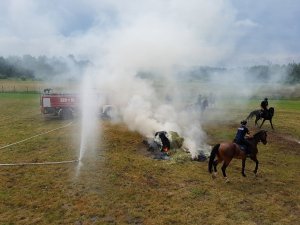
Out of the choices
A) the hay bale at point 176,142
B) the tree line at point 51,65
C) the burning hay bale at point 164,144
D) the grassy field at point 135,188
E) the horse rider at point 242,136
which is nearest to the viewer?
the grassy field at point 135,188

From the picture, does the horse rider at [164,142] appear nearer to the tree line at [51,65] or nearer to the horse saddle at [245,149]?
the horse saddle at [245,149]

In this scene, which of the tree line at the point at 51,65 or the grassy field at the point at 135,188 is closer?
the grassy field at the point at 135,188

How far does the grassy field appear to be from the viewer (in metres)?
13.9

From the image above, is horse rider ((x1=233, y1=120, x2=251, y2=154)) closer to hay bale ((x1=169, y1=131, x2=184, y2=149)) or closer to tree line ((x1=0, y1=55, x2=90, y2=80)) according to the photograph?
hay bale ((x1=169, y1=131, x2=184, y2=149))

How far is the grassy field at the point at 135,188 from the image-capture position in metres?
13.9

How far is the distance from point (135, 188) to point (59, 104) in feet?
79.0

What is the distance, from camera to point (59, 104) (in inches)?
1511

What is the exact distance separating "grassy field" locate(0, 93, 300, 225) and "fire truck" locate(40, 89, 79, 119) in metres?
12.1

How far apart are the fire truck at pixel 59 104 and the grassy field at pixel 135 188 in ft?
39.6

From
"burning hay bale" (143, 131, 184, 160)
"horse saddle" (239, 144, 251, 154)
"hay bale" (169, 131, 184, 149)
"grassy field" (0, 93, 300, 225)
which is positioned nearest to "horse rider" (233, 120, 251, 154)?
"horse saddle" (239, 144, 251, 154)

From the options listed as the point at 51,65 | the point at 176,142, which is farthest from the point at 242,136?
the point at 51,65

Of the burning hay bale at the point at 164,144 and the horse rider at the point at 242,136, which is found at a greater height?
the horse rider at the point at 242,136

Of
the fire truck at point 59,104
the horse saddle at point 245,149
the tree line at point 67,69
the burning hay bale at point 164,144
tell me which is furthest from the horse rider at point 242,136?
the fire truck at point 59,104

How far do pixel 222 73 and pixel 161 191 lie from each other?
49139 mm
